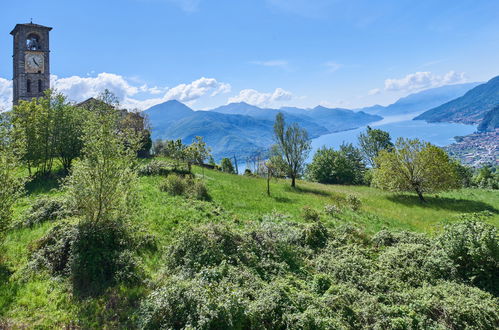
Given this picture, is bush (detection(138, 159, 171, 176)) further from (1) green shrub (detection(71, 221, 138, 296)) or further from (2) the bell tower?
(2) the bell tower

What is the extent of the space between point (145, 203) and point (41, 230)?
6514mm

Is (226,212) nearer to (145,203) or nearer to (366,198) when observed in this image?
(145,203)

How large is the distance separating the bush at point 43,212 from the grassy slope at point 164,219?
2.23 ft

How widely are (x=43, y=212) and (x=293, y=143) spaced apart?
2877 cm

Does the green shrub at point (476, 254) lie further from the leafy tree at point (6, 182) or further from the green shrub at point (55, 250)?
the leafy tree at point (6, 182)

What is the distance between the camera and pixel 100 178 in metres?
11.7

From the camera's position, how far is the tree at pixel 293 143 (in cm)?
3697

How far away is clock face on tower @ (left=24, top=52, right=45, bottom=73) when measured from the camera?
55938 millimetres

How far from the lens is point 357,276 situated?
1086 centimetres

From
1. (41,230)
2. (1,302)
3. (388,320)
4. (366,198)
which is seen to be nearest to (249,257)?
(388,320)

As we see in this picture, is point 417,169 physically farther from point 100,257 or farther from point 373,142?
point 373,142

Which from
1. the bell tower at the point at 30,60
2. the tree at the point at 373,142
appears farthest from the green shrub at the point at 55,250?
the tree at the point at 373,142

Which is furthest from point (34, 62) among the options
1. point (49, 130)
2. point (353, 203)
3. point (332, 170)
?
point (353, 203)

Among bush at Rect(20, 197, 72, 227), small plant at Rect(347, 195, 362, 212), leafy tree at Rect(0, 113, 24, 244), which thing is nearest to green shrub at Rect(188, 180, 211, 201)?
bush at Rect(20, 197, 72, 227)
